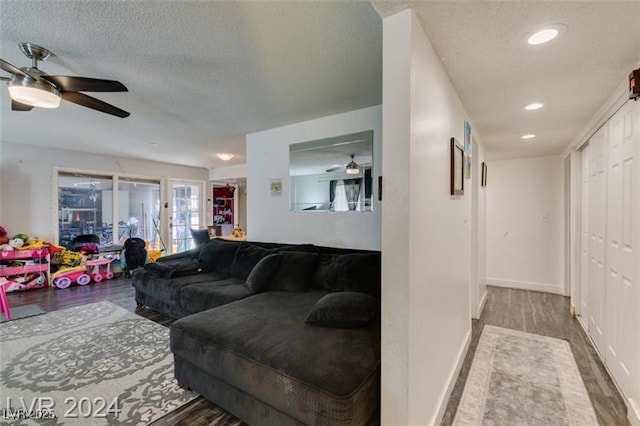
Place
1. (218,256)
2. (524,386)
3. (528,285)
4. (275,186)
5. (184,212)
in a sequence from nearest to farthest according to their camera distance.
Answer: (524,386) < (218,256) < (275,186) < (528,285) < (184,212)

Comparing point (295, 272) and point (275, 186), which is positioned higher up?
point (275, 186)

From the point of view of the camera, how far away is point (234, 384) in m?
1.69

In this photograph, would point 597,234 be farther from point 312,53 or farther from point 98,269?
point 98,269

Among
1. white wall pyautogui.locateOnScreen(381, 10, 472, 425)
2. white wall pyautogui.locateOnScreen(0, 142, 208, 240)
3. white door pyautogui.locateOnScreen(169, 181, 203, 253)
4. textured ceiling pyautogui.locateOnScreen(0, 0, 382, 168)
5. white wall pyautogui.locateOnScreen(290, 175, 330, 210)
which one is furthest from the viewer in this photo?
white door pyautogui.locateOnScreen(169, 181, 203, 253)

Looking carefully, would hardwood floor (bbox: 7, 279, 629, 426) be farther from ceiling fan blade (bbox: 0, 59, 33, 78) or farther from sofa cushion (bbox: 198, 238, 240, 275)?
ceiling fan blade (bbox: 0, 59, 33, 78)

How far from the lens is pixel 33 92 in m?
2.01

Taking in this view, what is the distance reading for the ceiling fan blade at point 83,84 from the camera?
6.64ft

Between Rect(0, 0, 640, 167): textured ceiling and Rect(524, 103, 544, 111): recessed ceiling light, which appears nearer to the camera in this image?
Rect(0, 0, 640, 167): textured ceiling

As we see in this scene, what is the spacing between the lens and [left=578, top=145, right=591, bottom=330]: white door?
3121 mm

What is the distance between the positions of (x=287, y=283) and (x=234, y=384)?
122 centimetres

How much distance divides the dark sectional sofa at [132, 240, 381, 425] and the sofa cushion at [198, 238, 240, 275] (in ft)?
1.55

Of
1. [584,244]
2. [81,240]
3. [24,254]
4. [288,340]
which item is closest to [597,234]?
[584,244]

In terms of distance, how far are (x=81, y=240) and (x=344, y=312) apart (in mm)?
6035

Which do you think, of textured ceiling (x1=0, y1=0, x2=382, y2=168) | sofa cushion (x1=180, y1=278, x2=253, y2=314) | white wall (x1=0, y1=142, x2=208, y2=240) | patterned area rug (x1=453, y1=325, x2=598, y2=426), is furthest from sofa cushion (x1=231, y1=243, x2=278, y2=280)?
white wall (x1=0, y1=142, x2=208, y2=240)
